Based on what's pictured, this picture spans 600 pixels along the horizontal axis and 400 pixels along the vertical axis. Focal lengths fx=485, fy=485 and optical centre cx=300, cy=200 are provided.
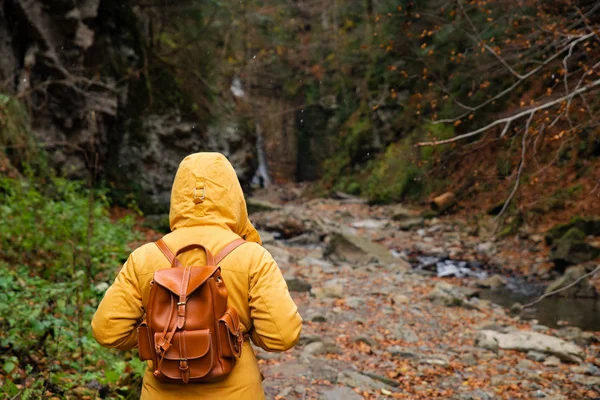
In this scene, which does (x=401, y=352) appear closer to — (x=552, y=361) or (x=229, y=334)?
(x=552, y=361)

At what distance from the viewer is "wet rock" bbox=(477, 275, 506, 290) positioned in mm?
9375

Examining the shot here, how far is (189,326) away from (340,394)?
2480mm

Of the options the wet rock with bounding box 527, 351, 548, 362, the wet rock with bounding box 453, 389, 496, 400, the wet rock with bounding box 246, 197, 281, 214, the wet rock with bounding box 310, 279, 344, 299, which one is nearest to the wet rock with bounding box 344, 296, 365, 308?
the wet rock with bounding box 310, 279, 344, 299

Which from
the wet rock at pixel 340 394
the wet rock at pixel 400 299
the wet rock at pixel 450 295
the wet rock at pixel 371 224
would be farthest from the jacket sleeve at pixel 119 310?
the wet rock at pixel 371 224

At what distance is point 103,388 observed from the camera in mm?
3436

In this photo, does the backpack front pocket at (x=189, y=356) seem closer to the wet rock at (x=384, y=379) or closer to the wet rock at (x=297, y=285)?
the wet rock at (x=384, y=379)

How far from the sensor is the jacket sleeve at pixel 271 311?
6.41 ft

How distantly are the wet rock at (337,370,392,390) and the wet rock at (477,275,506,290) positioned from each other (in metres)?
5.76

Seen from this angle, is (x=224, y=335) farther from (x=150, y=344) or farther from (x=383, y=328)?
(x=383, y=328)

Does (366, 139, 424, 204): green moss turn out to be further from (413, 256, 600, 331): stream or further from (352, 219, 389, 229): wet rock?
(413, 256, 600, 331): stream

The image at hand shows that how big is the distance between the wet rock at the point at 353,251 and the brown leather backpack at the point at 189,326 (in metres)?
9.06

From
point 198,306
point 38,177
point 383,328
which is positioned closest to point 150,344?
point 198,306

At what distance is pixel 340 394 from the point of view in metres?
3.91

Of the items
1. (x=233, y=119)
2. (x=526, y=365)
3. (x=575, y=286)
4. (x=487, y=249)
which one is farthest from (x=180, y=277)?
(x=233, y=119)
